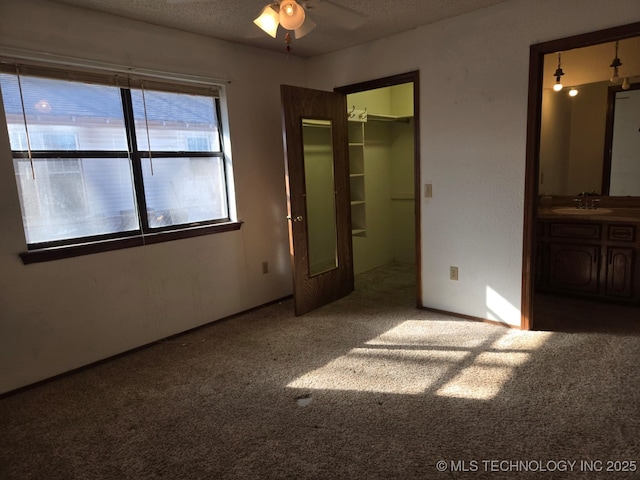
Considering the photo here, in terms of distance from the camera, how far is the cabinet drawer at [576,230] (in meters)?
3.55

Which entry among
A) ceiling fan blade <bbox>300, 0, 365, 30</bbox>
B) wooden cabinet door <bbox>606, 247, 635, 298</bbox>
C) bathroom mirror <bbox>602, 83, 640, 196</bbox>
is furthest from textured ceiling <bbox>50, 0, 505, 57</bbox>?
wooden cabinet door <bbox>606, 247, 635, 298</bbox>

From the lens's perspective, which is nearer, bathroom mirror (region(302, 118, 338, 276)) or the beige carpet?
the beige carpet

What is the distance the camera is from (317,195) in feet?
12.9

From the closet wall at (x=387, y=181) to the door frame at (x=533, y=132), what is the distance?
200 cm

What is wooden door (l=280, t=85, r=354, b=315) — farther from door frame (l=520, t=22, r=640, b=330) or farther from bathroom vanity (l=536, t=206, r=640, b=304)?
bathroom vanity (l=536, t=206, r=640, b=304)

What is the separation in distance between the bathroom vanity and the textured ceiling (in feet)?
6.61

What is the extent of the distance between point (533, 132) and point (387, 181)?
8.28 feet

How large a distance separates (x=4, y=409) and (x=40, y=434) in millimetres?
454

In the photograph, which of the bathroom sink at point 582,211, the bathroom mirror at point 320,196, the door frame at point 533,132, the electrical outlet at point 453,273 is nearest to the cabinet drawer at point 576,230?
the bathroom sink at point 582,211

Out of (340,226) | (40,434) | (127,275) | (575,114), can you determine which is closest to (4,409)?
(40,434)

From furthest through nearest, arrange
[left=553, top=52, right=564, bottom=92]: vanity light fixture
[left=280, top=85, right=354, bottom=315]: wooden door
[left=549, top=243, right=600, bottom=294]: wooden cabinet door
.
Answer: [left=553, top=52, right=564, bottom=92]: vanity light fixture
[left=549, top=243, right=600, bottom=294]: wooden cabinet door
[left=280, top=85, right=354, bottom=315]: wooden door

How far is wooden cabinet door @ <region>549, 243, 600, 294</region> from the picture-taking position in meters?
3.64

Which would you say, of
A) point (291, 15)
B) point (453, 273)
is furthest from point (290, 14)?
point (453, 273)

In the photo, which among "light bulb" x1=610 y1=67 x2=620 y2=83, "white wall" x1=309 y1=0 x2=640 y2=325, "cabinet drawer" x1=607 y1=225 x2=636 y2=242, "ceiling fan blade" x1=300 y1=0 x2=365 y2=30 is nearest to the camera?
"ceiling fan blade" x1=300 y1=0 x2=365 y2=30
